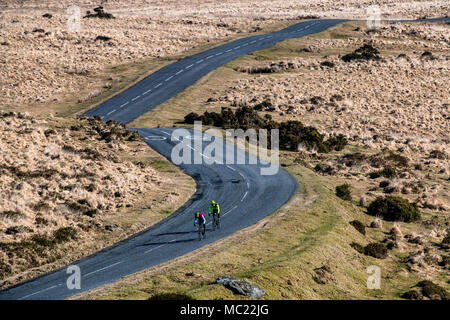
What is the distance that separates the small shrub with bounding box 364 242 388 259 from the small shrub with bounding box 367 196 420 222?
244 inches

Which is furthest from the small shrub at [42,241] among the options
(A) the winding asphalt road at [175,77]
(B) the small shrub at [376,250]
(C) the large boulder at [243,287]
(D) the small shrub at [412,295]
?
(A) the winding asphalt road at [175,77]

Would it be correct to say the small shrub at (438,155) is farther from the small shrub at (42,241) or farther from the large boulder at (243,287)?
the small shrub at (42,241)

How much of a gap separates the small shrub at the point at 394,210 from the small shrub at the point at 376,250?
6.19 meters

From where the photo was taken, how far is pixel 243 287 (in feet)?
63.2

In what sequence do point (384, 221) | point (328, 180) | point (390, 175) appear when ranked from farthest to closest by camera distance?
point (390, 175), point (328, 180), point (384, 221)

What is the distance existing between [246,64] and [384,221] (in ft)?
148

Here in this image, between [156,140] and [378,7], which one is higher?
[378,7]

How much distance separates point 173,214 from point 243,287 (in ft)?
42.7

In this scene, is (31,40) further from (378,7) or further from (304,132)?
(378,7)

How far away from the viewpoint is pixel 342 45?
88312 millimetres

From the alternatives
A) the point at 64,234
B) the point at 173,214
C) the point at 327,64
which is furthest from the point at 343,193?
the point at 327,64

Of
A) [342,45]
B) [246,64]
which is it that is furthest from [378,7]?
[246,64]

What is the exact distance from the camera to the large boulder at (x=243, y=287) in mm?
19148

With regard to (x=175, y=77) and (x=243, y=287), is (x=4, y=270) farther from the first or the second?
(x=175, y=77)
